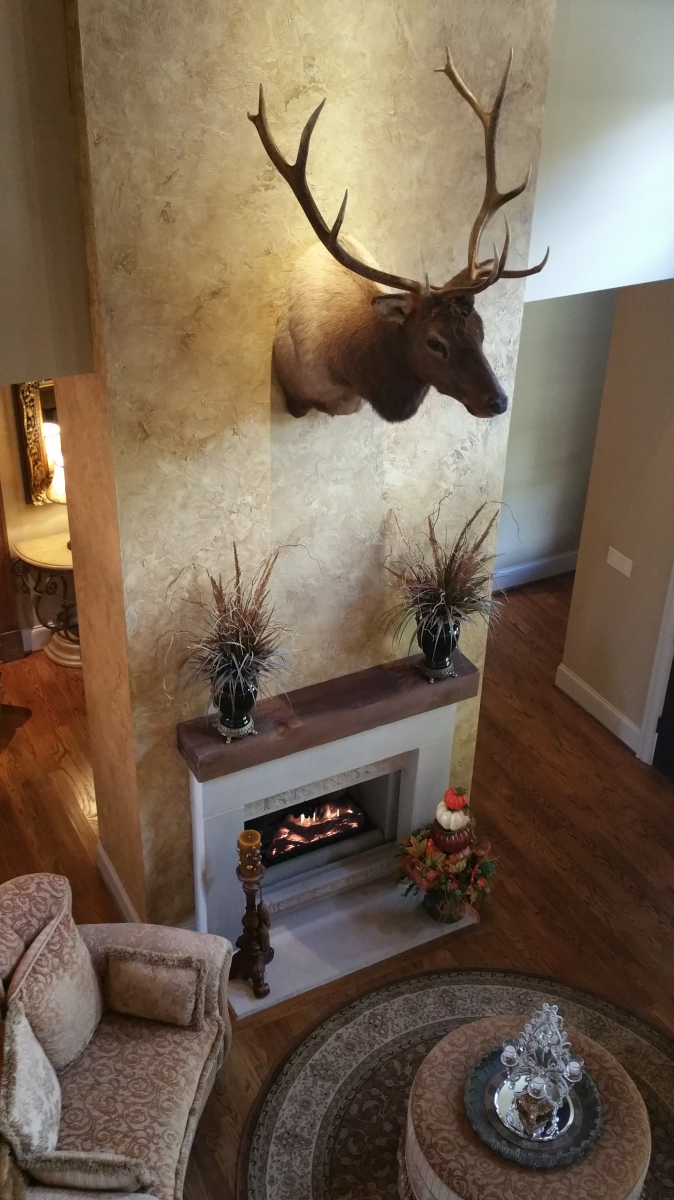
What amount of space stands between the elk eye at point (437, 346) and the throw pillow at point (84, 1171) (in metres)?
2.56

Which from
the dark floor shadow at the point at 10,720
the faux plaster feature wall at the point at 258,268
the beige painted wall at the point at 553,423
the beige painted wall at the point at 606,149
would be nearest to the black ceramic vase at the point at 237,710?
the faux plaster feature wall at the point at 258,268

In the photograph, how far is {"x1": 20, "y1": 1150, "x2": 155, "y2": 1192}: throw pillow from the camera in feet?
10.3

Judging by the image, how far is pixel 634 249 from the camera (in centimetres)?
468

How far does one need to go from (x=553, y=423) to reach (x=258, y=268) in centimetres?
409

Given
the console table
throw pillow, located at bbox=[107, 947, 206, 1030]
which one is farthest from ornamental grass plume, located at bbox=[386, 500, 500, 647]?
the console table

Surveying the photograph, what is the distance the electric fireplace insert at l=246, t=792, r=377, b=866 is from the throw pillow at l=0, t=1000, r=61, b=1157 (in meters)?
1.60

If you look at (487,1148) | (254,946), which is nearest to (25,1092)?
(254,946)

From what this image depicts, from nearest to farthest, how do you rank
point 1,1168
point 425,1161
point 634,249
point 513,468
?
point 1,1168
point 425,1161
point 634,249
point 513,468

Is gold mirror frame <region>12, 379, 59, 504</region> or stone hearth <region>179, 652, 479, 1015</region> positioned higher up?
gold mirror frame <region>12, 379, 59, 504</region>

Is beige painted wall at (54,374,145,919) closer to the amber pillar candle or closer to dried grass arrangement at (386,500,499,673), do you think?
the amber pillar candle

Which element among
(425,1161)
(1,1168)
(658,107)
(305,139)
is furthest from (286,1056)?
(658,107)

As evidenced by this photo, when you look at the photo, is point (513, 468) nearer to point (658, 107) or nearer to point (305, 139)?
point (658, 107)

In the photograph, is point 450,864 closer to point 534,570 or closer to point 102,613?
point 102,613

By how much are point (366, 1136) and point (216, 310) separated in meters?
2.95
